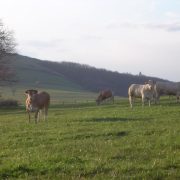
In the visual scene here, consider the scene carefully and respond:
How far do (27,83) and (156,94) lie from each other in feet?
286

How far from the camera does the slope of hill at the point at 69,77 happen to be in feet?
465

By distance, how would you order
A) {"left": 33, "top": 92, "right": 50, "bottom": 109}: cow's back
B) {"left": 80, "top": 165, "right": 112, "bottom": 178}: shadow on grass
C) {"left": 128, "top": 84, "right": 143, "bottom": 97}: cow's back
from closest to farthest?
{"left": 80, "top": 165, "right": 112, "bottom": 178}: shadow on grass → {"left": 33, "top": 92, "right": 50, "bottom": 109}: cow's back → {"left": 128, "top": 84, "right": 143, "bottom": 97}: cow's back

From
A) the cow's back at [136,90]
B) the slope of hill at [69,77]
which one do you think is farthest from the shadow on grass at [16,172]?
the slope of hill at [69,77]

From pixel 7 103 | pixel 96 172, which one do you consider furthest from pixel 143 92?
pixel 96 172

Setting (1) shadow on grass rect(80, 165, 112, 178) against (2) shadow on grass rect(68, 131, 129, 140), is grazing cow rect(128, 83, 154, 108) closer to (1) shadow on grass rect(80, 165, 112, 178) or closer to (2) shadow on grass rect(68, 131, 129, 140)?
(2) shadow on grass rect(68, 131, 129, 140)

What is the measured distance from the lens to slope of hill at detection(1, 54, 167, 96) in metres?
142

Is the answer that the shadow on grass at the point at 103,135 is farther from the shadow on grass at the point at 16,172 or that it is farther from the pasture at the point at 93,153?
the shadow on grass at the point at 16,172

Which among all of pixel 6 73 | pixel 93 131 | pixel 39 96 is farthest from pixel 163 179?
pixel 6 73

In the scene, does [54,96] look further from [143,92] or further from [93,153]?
[93,153]

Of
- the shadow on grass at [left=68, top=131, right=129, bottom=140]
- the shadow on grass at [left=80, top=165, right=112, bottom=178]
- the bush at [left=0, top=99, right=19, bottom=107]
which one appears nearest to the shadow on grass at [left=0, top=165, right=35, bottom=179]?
the shadow on grass at [left=80, top=165, right=112, bottom=178]

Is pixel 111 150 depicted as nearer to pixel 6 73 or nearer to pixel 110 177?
pixel 110 177

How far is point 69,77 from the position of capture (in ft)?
566

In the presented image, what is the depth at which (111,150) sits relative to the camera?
52.4 feet

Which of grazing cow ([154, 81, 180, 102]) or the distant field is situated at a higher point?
grazing cow ([154, 81, 180, 102])
